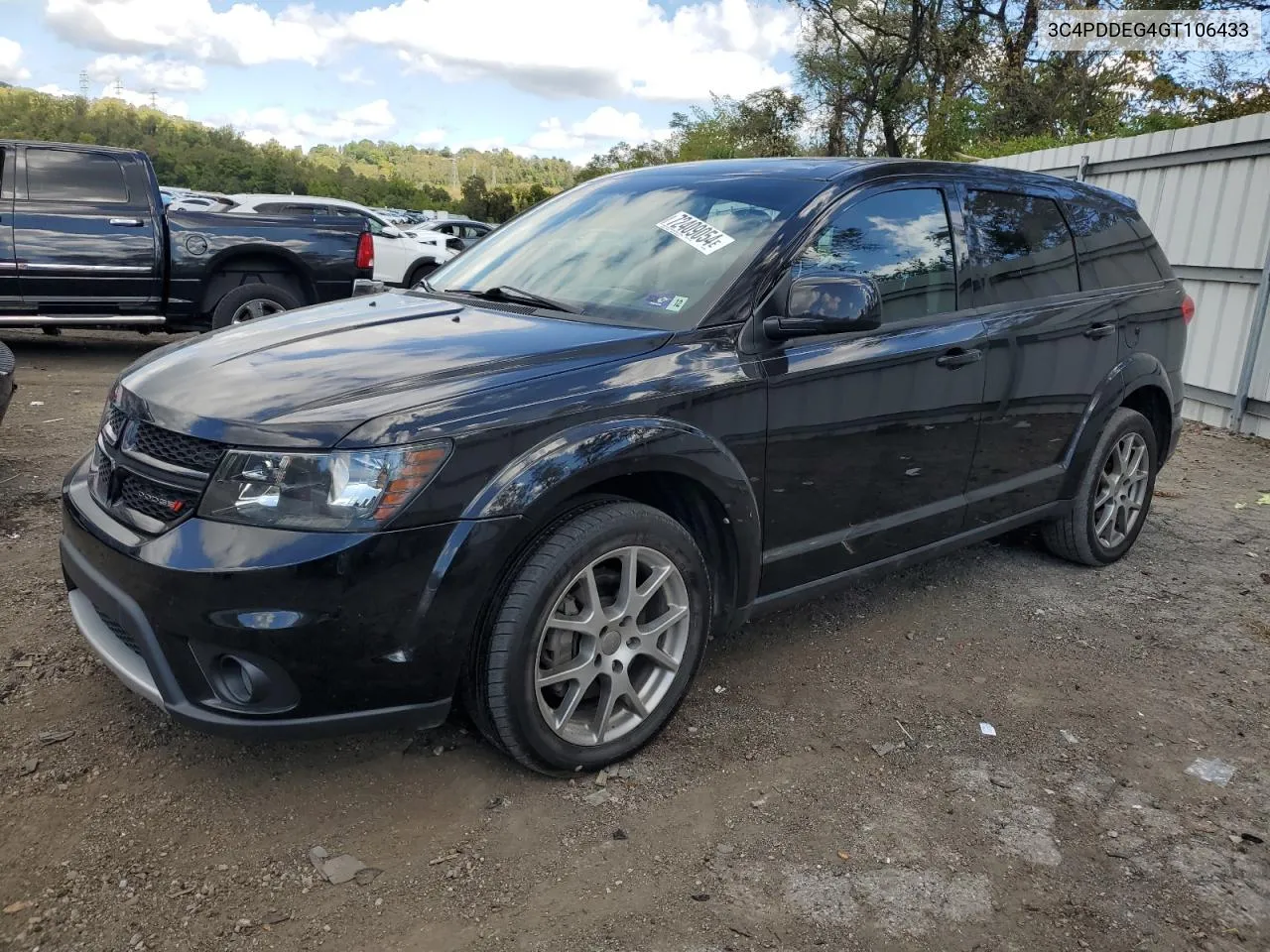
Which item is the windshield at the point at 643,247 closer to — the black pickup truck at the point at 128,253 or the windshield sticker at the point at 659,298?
the windshield sticker at the point at 659,298

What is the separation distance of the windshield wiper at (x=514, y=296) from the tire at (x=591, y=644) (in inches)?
31.1

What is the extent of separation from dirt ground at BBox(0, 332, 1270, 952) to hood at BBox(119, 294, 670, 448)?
1026 mm

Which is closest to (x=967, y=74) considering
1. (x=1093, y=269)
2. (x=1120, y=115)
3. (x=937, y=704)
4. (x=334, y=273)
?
(x=1120, y=115)

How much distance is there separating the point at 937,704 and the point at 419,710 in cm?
180

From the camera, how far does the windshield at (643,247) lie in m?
3.05

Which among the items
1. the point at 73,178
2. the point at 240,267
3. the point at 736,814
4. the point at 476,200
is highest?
the point at 476,200

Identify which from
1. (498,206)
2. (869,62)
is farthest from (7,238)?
(498,206)

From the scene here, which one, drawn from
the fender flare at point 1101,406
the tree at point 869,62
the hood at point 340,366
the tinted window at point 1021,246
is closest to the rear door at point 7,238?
the hood at point 340,366

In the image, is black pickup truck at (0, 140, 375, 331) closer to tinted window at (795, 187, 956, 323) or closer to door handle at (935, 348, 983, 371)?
tinted window at (795, 187, 956, 323)

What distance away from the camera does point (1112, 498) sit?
4.58 m

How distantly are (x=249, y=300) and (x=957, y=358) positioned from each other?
7132mm

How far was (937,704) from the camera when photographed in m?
3.32

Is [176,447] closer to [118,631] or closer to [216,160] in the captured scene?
[118,631]

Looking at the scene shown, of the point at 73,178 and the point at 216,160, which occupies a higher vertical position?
the point at 216,160
